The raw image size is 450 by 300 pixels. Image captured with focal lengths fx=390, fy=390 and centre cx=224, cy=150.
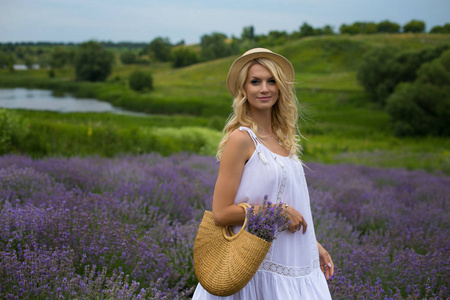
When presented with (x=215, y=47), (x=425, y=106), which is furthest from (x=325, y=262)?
(x=215, y=47)

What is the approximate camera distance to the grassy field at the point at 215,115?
344 inches

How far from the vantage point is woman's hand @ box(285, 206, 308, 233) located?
1.64 m

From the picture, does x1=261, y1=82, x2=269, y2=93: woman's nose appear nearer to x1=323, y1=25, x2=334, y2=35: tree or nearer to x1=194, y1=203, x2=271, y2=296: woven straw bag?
x1=194, y1=203, x2=271, y2=296: woven straw bag

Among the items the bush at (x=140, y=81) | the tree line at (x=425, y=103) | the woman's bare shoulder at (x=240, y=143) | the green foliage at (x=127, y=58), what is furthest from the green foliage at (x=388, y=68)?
the woman's bare shoulder at (x=240, y=143)

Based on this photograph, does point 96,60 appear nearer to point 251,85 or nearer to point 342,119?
Result: point 342,119

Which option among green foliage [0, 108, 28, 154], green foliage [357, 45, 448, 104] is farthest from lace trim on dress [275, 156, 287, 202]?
green foliage [357, 45, 448, 104]

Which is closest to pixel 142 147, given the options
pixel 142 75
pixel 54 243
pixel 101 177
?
pixel 101 177

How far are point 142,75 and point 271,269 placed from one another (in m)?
34.7

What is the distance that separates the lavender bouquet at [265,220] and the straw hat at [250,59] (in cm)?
62

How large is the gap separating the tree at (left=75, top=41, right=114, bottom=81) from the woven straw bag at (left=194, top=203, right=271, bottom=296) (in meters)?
23.2

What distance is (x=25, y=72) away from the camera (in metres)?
16.8

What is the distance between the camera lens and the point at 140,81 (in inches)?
1344

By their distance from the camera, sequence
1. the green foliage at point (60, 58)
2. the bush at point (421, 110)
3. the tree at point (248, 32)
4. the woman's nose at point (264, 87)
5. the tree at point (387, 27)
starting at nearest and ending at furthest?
1. the woman's nose at point (264, 87)
2. the green foliage at point (60, 58)
3. the bush at point (421, 110)
4. the tree at point (248, 32)
5. the tree at point (387, 27)

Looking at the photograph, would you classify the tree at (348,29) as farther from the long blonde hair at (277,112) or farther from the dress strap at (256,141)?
the dress strap at (256,141)
